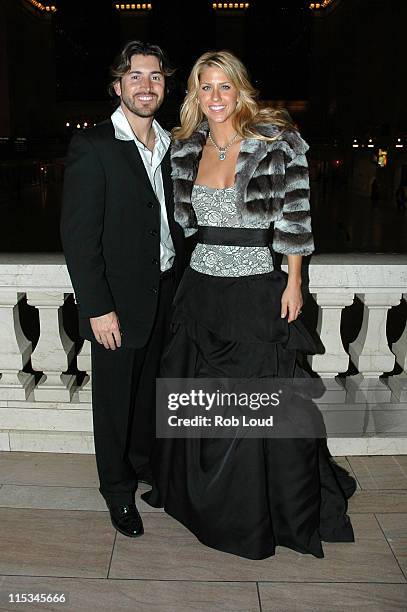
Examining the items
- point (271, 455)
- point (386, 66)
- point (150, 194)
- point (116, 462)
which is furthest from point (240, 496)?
point (386, 66)

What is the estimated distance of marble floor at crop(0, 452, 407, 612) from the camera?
225cm

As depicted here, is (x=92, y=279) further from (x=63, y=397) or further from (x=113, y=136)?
(x=63, y=397)

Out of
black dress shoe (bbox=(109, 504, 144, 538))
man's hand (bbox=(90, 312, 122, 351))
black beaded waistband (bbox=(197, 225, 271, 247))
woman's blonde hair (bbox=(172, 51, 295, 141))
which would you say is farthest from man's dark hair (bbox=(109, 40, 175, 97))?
black dress shoe (bbox=(109, 504, 144, 538))

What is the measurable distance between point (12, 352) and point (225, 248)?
1385 millimetres

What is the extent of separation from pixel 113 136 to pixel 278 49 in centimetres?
5386

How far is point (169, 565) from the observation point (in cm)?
244

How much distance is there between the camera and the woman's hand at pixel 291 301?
2.50 meters

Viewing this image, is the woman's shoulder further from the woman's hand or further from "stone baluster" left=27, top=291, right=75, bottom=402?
"stone baluster" left=27, top=291, right=75, bottom=402

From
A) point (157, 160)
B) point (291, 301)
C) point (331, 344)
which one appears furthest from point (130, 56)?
point (331, 344)

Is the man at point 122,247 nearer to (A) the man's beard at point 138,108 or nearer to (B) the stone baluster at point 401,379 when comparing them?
(A) the man's beard at point 138,108

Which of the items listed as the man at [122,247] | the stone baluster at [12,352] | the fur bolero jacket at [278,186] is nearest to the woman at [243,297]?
the fur bolero jacket at [278,186]

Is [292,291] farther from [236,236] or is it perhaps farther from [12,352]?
[12,352]

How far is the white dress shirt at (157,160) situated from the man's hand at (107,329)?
0.36m

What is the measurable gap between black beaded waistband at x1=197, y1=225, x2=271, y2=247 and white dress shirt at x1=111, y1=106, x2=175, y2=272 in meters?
0.23
